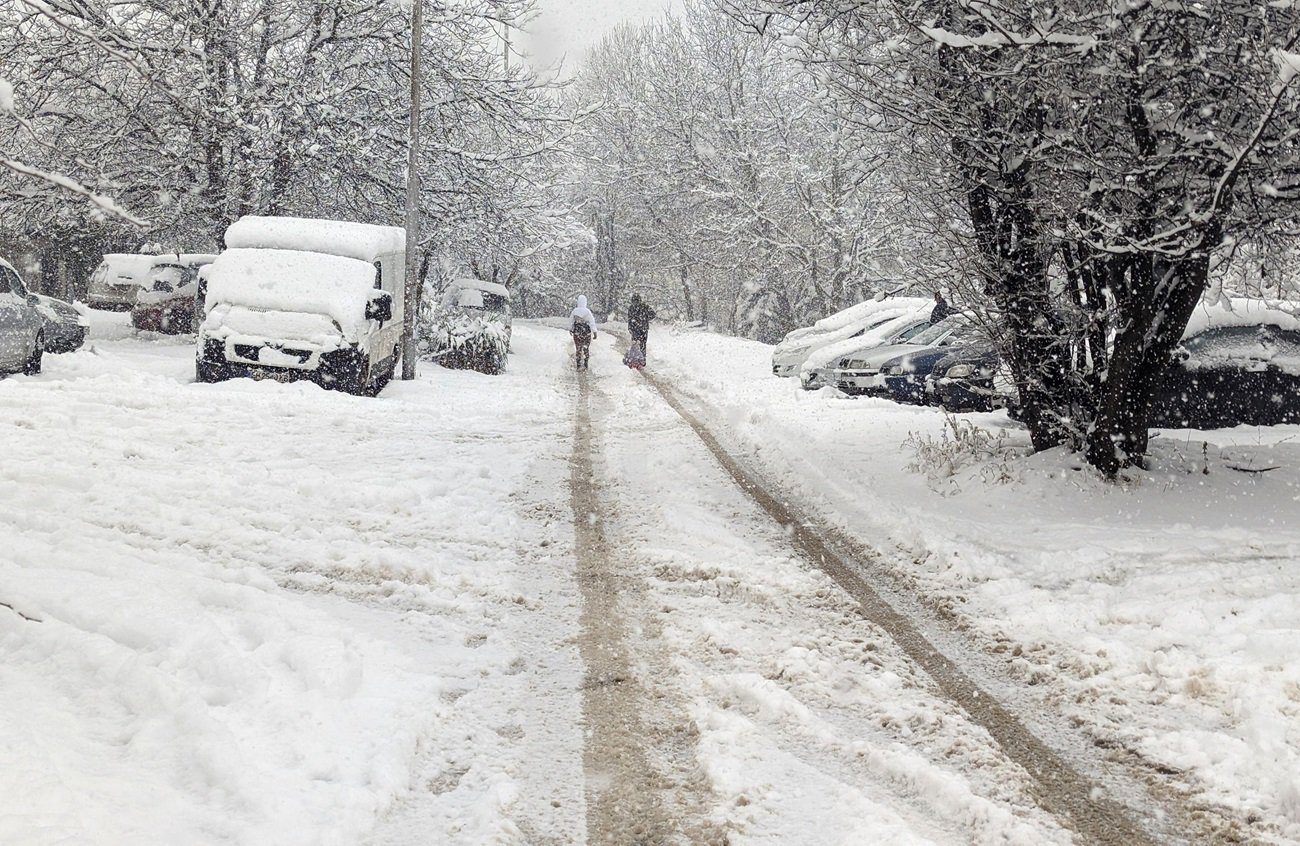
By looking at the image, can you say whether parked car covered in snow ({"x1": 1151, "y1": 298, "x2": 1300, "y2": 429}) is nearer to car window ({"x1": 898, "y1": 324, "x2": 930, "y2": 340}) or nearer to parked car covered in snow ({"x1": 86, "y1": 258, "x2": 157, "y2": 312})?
car window ({"x1": 898, "y1": 324, "x2": 930, "y2": 340})

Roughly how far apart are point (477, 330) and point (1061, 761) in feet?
59.8

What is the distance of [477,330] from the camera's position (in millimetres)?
21188

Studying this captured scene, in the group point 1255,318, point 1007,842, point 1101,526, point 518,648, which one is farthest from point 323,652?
point 1255,318

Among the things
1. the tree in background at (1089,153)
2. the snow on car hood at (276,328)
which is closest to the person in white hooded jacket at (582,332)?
the snow on car hood at (276,328)

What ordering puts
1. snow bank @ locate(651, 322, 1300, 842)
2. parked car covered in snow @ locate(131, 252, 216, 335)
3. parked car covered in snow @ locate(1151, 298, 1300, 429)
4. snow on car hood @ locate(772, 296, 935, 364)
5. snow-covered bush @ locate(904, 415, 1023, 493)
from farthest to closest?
1. parked car covered in snow @ locate(131, 252, 216, 335)
2. snow on car hood @ locate(772, 296, 935, 364)
3. parked car covered in snow @ locate(1151, 298, 1300, 429)
4. snow-covered bush @ locate(904, 415, 1023, 493)
5. snow bank @ locate(651, 322, 1300, 842)

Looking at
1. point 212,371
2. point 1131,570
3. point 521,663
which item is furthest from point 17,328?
point 1131,570

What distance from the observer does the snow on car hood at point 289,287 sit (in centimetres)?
1384

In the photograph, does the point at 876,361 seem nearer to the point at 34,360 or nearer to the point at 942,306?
the point at 942,306

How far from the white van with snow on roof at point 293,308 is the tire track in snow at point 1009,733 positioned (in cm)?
A: 848

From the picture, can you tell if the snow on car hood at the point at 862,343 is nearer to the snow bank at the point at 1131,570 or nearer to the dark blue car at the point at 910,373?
the dark blue car at the point at 910,373

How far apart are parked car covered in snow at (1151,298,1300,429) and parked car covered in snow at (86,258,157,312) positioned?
24.8m

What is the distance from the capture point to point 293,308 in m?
13.9

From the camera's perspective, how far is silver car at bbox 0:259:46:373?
43.5ft

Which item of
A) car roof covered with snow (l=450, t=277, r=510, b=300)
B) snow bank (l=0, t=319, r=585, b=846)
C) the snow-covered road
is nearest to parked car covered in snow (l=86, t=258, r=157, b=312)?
car roof covered with snow (l=450, t=277, r=510, b=300)
